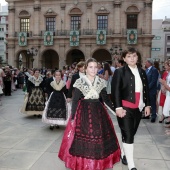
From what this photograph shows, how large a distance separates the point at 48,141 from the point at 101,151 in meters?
2.13

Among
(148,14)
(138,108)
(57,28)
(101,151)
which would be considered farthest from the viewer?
(57,28)

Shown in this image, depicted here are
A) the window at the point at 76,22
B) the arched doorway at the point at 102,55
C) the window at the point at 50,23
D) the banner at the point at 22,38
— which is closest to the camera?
the window at the point at 76,22

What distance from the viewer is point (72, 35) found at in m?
30.6

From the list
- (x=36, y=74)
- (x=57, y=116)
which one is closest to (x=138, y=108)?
(x=57, y=116)

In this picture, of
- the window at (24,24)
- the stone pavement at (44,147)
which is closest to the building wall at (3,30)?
the window at (24,24)

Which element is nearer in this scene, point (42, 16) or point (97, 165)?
point (97, 165)

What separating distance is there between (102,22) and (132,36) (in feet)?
13.7

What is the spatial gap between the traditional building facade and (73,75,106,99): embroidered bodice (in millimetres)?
25128

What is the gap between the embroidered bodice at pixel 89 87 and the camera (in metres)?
3.78

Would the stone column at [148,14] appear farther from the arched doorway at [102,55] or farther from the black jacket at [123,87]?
the black jacket at [123,87]

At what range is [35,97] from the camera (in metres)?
8.09

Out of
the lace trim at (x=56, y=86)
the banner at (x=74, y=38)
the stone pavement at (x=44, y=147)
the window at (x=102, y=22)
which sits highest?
the window at (x=102, y=22)

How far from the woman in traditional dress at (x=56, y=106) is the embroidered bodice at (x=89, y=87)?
2.75 m

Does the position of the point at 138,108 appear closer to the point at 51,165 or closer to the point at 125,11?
the point at 51,165
